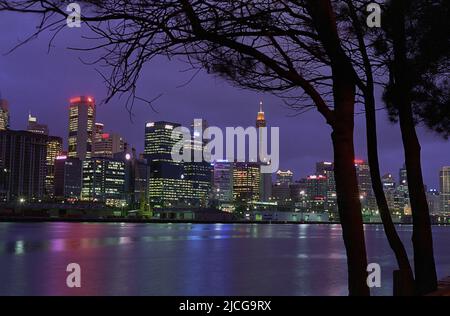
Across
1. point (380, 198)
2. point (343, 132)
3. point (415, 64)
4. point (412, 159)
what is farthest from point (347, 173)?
point (415, 64)

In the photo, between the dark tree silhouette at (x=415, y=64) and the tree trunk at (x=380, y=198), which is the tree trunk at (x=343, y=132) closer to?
the tree trunk at (x=380, y=198)

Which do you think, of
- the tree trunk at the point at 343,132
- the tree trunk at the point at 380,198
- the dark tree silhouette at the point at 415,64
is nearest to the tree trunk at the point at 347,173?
the tree trunk at the point at 343,132

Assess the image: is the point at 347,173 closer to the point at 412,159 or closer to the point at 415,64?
the point at 412,159

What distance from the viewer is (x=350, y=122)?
5469mm

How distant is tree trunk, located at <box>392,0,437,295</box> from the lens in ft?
24.9

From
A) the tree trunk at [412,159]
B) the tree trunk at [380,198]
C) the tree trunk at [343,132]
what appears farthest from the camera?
the tree trunk at [412,159]

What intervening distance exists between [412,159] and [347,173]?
2.76 metres

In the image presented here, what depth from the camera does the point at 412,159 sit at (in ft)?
25.6

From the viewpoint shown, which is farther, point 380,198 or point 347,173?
point 380,198

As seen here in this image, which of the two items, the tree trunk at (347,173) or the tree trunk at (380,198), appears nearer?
the tree trunk at (347,173)

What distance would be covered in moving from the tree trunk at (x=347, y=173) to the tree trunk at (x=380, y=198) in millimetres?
1833

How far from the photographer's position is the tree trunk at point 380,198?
24.3ft

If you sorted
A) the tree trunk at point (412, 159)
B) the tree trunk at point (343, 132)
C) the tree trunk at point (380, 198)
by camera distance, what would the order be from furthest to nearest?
the tree trunk at point (412, 159)
the tree trunk at point (380, 198)
the tree trunk at point (343, 132)
